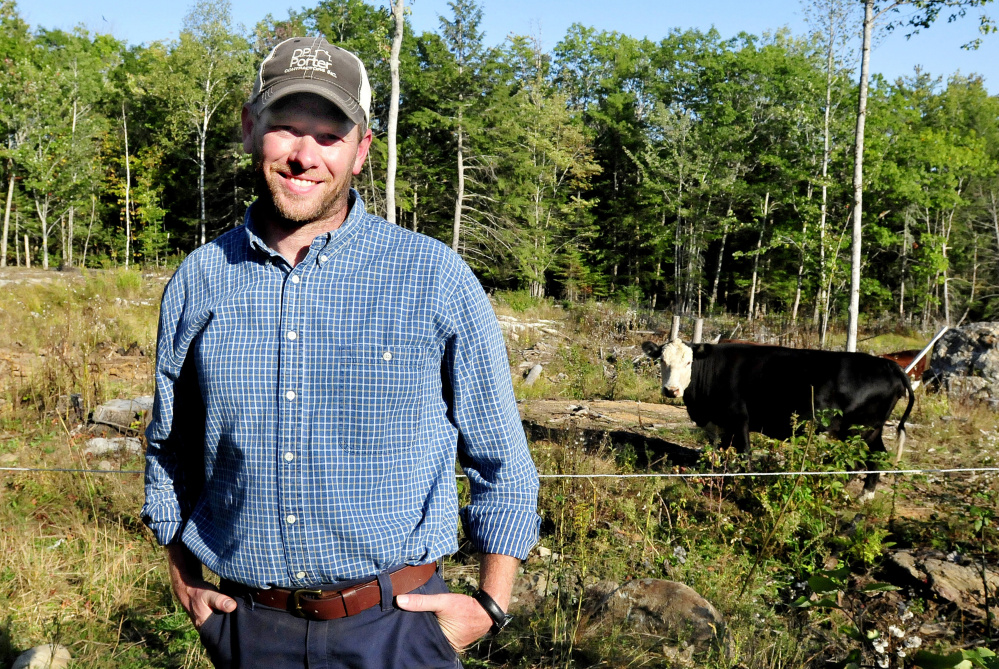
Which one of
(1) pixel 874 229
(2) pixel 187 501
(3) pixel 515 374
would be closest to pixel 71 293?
(3) pixel 515 374

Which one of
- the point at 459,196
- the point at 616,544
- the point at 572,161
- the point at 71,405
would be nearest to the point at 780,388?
the point at 616,544

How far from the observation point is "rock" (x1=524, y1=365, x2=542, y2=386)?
13242 millimetres

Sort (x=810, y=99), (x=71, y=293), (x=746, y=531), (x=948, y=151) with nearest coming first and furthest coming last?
(x=746, y=531) → (x=71, y=293) → (x=810, y=99) → (x=948, y=151)

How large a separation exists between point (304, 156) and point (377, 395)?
1.90 feet

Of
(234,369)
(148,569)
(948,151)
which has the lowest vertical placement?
(148,569)

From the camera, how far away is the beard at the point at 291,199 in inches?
67.9

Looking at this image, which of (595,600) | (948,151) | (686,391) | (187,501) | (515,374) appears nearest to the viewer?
(187,501)

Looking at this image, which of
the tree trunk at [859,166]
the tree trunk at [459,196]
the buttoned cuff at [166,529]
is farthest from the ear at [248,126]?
the tree trunk at [459,196]

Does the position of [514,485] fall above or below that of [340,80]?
below

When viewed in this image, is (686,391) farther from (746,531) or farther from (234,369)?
(234,369)

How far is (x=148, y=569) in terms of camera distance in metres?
4.52

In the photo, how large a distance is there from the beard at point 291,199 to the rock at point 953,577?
5.04m

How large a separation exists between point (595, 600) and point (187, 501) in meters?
2.97

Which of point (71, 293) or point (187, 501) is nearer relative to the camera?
point (187, 501)
